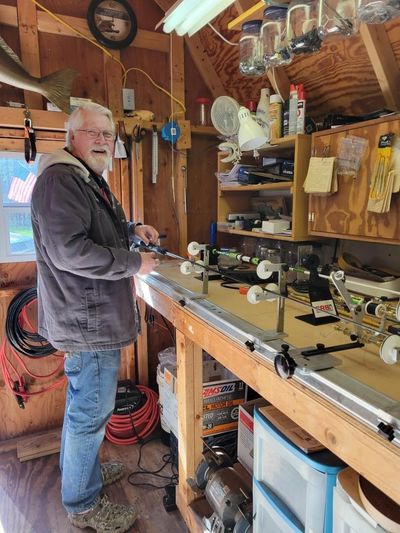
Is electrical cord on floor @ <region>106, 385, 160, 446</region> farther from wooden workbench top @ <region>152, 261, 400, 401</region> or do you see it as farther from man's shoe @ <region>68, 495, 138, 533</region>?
wooden workbench top @ <region>152, 261, 400, 401</region>

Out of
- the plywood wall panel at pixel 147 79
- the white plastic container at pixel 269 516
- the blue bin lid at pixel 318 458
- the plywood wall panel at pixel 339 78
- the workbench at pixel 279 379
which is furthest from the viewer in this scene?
the plywood wall panel at pixel 147 79

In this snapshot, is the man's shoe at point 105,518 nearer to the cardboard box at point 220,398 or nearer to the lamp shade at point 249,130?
the cardboard box at point 220,398

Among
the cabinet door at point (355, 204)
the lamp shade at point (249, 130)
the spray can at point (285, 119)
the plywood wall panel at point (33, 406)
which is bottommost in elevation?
the plywood wall panel at point (33, 406)

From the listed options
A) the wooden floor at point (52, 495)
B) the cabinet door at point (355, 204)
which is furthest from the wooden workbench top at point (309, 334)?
the wooden floor at point (52, 495)

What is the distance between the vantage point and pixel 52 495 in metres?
1.91

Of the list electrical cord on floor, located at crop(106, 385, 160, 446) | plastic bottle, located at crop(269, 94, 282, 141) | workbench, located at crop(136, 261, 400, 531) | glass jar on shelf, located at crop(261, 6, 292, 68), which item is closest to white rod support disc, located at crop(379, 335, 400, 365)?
workbench, located at crop(136, 261, 400, 531)

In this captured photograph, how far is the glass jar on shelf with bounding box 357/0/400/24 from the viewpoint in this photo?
102 centimetres

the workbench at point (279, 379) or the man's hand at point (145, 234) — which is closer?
the workbench at point (279, 379)

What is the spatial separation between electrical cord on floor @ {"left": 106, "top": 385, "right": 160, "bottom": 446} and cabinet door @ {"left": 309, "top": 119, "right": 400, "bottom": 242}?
4.76ft

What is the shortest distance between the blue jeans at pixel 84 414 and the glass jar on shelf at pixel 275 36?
50.5 inches

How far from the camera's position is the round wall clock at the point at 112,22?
87.8 inches

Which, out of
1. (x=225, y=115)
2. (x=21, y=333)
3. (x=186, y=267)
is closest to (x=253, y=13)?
(x=225, y=115)

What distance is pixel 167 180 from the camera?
255 centimetres

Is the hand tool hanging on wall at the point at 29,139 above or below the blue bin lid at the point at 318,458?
above
